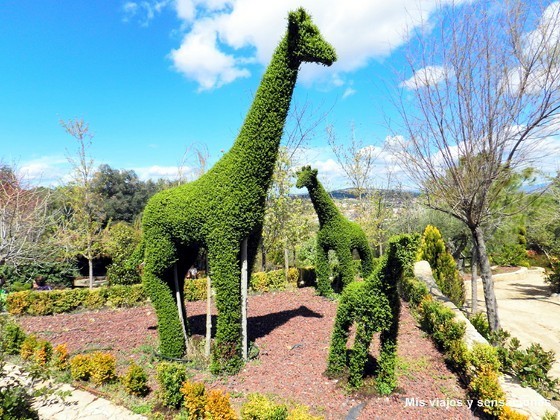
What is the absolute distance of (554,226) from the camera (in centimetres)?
1662

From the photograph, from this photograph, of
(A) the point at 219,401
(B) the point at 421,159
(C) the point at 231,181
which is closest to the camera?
(A) the point at 219,401

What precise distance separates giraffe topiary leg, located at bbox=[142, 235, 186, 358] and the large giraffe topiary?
4cm

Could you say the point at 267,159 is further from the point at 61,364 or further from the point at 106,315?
the point at 106,315

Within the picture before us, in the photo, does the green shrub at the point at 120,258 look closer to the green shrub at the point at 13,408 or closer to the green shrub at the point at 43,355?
the green shrub at the point at 43,355

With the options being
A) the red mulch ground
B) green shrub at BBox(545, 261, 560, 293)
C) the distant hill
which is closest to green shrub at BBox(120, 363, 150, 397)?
the red mulch ground

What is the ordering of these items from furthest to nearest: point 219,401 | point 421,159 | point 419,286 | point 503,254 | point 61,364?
point 503,254
point 419,286
point 421,159
point 61,364
point 219,401

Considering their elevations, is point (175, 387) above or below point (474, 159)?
below

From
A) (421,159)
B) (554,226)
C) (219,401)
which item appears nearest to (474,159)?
(421,159)

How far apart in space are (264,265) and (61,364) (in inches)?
413

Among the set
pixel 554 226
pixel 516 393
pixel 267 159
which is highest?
pixel 267 159

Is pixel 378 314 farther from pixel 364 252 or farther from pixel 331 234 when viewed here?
pixel 364 252

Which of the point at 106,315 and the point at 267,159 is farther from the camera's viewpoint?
the point at 106,315

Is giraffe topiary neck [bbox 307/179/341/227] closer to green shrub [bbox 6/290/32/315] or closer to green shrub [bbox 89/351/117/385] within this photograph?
green shrub [bbox 89/351/117/385]

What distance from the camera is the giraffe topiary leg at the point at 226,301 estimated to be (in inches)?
211
